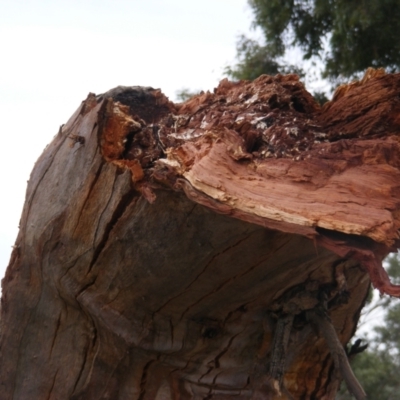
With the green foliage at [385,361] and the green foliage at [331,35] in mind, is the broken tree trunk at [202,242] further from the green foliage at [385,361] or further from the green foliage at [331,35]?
the green foliage at [385,361]

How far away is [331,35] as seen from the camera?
5414 mm

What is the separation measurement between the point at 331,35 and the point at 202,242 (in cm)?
449

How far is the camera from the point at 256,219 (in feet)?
3.83

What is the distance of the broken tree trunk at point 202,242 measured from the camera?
4.06 feet

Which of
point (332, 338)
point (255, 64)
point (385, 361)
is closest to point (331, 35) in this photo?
point (255, 64)

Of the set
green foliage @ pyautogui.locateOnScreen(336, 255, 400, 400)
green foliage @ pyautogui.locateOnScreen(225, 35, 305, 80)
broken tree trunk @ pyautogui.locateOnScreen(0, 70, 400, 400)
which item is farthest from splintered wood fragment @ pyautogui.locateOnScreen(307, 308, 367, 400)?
green foliage @ pyautogui.locateOnScreen(336, 255, 400, 400)

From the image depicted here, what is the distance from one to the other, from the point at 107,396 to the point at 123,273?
1.12 ft

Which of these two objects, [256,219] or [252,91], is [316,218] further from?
[252,91]

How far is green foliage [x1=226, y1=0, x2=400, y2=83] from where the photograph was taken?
470 centimetres

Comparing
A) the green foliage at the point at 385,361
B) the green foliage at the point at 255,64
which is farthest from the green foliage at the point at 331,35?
the green foliage at the point at 385,361

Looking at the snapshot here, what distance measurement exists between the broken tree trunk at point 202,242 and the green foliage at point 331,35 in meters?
3.33

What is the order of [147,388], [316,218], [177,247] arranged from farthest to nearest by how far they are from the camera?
1. [147,388]
2. [177,247]
3. [316,218]

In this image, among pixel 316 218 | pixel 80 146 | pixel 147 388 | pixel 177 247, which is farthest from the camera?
pixel 147 388

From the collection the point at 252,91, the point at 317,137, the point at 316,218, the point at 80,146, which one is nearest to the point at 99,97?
the point at 80,146
